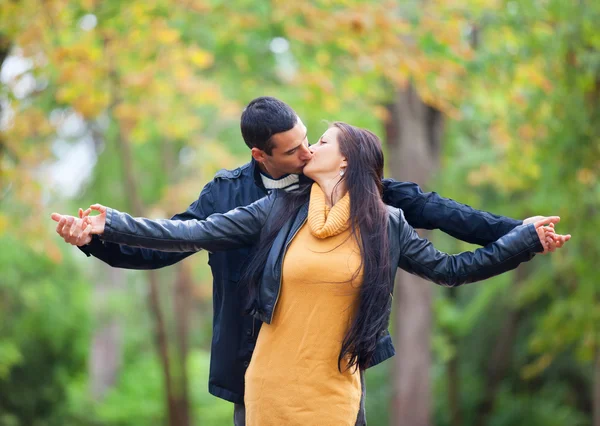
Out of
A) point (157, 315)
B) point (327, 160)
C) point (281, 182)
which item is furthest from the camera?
point (157, 315)

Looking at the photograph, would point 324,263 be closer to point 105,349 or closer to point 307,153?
point 307,153

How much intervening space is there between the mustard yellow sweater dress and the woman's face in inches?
5.9

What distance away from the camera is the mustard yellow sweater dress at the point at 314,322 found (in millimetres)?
2883

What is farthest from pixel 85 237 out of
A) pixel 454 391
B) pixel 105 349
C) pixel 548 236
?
pixel 105 349

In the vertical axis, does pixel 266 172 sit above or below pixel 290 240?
above

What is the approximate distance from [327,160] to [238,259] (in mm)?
572

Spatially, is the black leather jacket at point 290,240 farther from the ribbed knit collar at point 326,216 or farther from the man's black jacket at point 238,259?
the man's black jacket at point 238,259

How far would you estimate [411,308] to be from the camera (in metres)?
11.2

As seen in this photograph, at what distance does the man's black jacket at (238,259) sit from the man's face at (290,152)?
0.20 m

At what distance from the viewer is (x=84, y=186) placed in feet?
45.7

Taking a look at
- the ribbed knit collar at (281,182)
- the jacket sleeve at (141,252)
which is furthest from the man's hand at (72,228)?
the ribbed knit collar at (281,182)

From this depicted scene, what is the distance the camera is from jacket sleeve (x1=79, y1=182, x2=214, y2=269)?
307cm

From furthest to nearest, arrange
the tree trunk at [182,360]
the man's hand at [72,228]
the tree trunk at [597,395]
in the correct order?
the tree trunk at [182,360]
the tree trunk at [597,395]
the man's hand at [72,228]

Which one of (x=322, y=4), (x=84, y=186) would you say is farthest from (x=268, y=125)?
(x=84, y=186)
